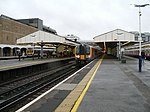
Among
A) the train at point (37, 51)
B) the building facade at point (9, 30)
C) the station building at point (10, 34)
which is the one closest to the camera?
the station building at point (10, 34)

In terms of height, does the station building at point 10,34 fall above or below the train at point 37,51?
above

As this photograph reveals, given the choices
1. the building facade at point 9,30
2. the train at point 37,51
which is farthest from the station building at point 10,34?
the train at point 37,51

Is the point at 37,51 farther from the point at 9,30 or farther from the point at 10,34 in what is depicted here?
the point at 9,30

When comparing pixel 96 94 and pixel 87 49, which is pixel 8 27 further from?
pixel 96 94

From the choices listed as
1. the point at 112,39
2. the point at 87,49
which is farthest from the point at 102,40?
the point at 87,49

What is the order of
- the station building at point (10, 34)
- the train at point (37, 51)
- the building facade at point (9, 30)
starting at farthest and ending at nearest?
the train at point (37, 51) < the building facade at point (9, 30) < the station building at point (10, 34)

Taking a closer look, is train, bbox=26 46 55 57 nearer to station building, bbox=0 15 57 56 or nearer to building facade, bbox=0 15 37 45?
station building, bbox=0 15 57 56

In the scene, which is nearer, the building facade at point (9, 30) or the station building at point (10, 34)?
the station building at point (10, 34)

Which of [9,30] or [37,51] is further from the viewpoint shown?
[37,51]

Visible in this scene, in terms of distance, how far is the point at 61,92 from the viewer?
1109 centimetres

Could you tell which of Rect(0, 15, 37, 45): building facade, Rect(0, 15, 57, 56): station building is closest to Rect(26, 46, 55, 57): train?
Rect(0, 15, 57, 56): station building

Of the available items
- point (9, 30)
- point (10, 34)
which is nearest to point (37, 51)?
point (10, 34)

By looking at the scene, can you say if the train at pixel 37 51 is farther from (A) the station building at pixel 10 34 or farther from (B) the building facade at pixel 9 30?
(B) the building facade at pixel 9 30

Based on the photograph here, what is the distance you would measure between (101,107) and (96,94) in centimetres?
236
